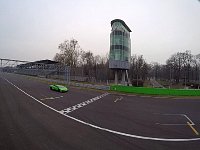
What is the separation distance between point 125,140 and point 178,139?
234 centimetres

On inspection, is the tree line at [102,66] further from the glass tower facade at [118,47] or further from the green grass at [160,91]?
the green grass at [160,91]

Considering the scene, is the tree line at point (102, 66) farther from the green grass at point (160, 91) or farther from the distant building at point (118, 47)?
the green grass at point (160, 91)

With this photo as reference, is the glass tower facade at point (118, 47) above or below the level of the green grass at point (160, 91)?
above

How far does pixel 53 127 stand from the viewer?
31.5ft

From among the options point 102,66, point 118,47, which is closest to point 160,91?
point 118,47

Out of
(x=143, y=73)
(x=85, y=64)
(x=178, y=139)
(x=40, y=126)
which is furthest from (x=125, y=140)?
(x=143, y=73)

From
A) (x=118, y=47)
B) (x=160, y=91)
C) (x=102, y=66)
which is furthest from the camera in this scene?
(x=102, y=66)

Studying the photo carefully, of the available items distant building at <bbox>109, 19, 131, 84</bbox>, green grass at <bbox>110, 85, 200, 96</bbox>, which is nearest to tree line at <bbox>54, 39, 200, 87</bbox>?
distant building at <bbox>109, 19, 131, 84</bbox>

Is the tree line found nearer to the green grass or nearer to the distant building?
the distant building

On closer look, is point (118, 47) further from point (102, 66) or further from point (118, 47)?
point (102, 66)

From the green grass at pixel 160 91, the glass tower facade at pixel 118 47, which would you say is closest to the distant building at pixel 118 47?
the glass tower facade at pixel 118 47

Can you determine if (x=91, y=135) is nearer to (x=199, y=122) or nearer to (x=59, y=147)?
(x=59, y=147)

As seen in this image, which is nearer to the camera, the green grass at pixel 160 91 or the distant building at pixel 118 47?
the green grass at pixel 160 91

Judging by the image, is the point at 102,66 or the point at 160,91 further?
the point at 102,66
